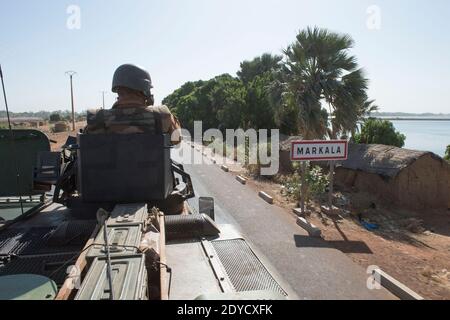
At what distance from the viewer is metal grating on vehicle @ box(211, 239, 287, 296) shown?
2.55 m

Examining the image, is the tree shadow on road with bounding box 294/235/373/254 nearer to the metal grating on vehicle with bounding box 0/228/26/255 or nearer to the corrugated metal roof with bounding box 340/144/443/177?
the metal grating on vehicle with bounding box 0/228/26/255

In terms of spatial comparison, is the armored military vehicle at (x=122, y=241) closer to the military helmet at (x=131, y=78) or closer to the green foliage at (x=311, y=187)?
the military helmet at (x=131, y=78)

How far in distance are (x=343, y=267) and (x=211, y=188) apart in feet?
22.1

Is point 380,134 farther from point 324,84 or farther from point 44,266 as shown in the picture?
point 44,266

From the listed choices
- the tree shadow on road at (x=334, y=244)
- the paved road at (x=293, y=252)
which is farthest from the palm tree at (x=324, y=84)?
the tree shadow on road at (x=334, y=244)

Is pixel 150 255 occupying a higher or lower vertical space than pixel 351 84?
lower

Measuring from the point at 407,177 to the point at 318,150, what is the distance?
6.07 m

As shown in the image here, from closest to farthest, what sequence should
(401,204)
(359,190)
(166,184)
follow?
1. (166,184)
2. (401,204)
3. (359,190)

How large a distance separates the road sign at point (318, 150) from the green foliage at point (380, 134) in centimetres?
1248

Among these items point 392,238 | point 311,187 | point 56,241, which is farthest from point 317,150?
point 56,241

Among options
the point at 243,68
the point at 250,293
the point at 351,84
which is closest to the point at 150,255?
the point at 250,293

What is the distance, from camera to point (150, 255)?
7.50ft

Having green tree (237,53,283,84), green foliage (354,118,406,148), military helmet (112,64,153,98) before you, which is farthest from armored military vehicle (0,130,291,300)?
green tree (237,53,283,84)
